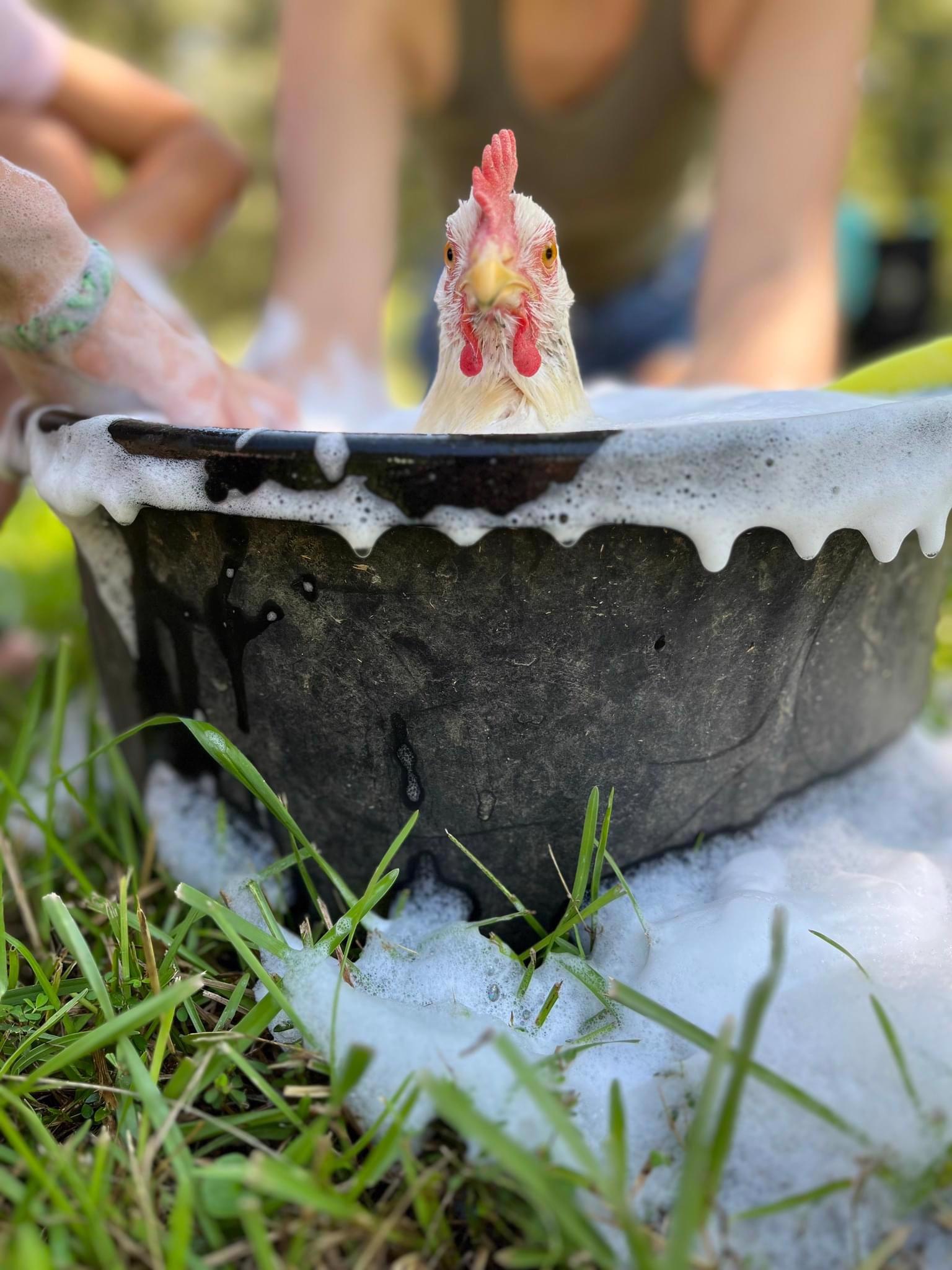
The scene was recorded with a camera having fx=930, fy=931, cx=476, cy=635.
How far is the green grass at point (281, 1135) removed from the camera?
615 mm

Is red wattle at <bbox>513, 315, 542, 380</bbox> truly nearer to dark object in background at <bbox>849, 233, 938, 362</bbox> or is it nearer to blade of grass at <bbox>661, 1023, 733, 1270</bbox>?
blade of grass at <bbox>661, 1023, 733, 1270</bbox>

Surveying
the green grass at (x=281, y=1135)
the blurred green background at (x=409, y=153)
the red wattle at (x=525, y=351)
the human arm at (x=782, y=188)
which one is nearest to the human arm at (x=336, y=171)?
the human arm at (x=782, y=188)

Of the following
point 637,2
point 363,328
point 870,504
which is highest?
point 637,2

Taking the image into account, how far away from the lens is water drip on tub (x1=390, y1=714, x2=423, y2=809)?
90cm

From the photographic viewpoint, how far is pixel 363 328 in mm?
1782

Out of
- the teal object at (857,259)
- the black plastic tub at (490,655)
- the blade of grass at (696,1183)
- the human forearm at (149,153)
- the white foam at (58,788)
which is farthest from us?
the teal object at (857,259)

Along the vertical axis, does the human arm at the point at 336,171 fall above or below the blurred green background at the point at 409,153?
below

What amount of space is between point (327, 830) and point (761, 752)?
18.5 inches

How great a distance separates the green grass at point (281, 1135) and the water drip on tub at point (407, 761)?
70 mm

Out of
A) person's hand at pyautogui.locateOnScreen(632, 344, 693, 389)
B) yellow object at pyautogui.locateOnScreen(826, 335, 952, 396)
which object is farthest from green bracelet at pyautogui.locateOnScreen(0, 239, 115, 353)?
person's hand at pyautogui.locateOnScreen(632, 344, 693, 389)

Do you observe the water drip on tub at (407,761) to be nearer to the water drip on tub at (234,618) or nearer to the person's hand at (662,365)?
the water drip on tub at (234,618)

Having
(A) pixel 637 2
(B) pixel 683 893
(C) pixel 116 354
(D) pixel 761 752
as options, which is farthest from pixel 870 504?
(A) pixel 637 2

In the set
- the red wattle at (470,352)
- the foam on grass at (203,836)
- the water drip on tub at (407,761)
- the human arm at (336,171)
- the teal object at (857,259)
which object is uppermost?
the teal object at (857,259)

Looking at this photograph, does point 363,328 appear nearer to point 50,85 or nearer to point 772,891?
point 50,85
